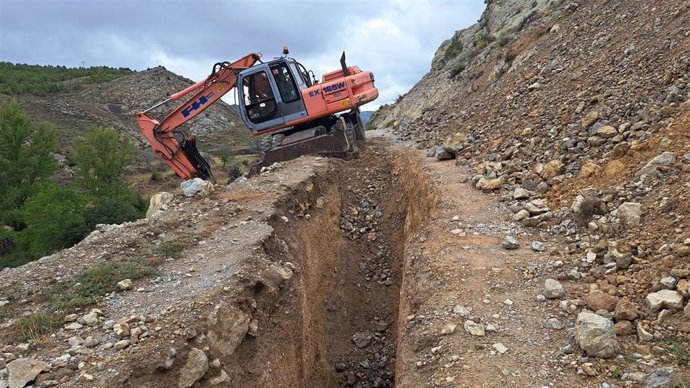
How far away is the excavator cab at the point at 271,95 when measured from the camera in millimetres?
12047

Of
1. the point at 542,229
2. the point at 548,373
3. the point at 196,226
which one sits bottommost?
the point at 548,373

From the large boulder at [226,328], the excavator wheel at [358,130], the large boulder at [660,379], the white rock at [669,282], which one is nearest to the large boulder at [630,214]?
the white rock at [669,282]

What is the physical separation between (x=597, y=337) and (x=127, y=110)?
51726mm

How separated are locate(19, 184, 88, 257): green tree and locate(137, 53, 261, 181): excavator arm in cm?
555

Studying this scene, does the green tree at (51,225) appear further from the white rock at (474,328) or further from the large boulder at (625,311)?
the large boulder at (625,311)

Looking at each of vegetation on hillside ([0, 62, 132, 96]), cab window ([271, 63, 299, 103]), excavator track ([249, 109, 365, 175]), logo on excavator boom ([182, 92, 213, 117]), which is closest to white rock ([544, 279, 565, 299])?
excavator track ([249, 109, 365, 175])

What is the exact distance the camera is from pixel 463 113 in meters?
14.2

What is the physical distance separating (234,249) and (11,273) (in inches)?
113

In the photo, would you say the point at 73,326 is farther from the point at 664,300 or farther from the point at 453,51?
the point at 453,51

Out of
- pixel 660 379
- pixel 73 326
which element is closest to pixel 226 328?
pixel 73 326

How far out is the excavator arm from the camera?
1204 centimetres

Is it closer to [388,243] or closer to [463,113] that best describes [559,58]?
[463,113]

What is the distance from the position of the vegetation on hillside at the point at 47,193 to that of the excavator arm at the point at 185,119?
4645 mm

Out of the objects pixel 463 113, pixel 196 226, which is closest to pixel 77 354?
pixel 196 226
